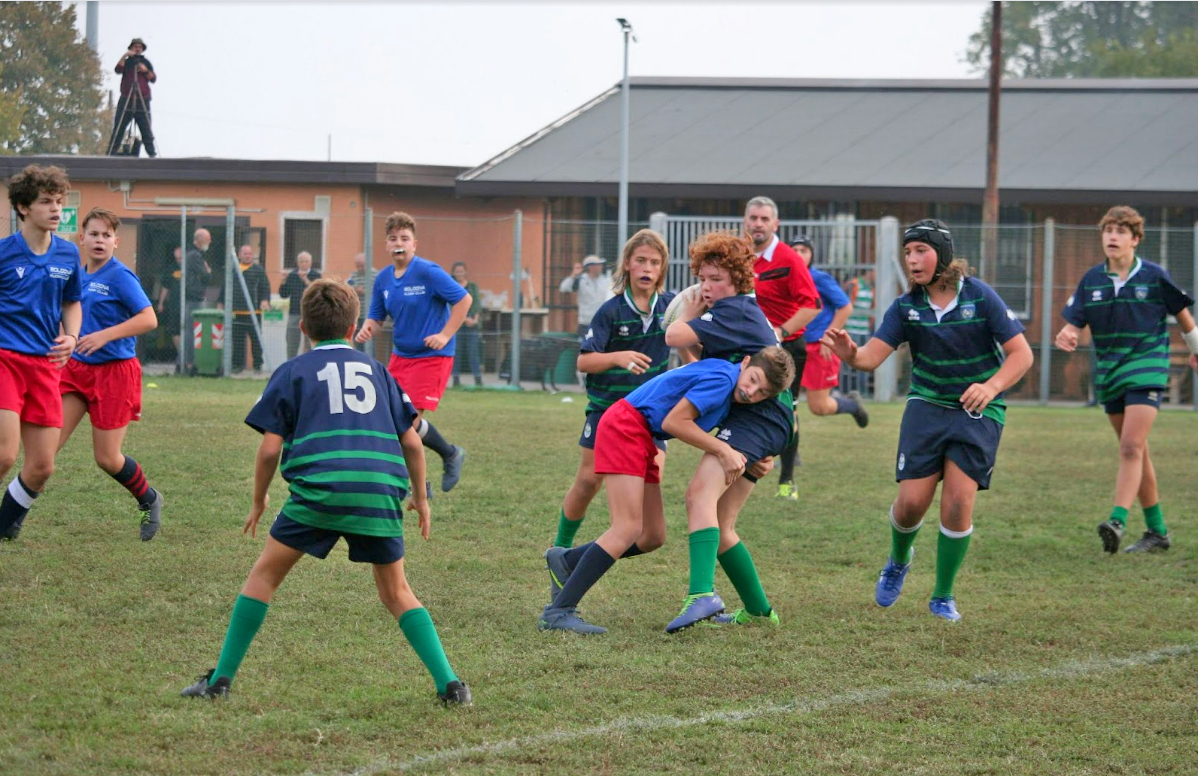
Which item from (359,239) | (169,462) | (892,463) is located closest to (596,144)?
(359,239)

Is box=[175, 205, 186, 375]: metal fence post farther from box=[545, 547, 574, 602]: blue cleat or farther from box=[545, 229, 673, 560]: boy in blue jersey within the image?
box=[545, 547, 574, 602]: blue cleat

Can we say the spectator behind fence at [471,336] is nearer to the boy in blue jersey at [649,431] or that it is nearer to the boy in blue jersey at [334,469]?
the boy in blue jersey at [649,431]

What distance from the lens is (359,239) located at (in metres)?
23.5

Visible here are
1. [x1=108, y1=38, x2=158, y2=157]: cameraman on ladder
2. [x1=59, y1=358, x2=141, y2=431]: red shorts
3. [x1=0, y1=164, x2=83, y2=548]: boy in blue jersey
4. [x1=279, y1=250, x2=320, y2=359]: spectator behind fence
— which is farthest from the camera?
[x1=108, y1=38, x2=158, y2=157]: cameraman on ladder

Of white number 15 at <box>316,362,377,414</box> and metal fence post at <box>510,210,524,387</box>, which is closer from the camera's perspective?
white number 15 at <box>316,362,377,414</box>

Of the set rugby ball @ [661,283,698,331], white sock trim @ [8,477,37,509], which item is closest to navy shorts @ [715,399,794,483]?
rugby ball @ [661,283,698,331]

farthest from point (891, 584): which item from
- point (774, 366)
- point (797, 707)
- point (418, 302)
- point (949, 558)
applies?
point (418, 302)

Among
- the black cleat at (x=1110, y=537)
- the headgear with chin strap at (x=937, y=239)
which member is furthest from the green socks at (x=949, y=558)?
the black cleat at (x=1110, y=537)

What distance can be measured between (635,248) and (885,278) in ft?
44.0

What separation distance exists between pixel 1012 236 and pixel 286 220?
1226cm

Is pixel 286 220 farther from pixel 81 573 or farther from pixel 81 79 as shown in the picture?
pixel 81 573

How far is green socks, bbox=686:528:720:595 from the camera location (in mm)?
5777

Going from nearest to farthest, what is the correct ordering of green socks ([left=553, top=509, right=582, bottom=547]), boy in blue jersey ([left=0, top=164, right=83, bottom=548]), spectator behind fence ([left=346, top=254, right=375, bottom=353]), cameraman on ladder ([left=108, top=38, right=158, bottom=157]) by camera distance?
boy in blue jersey ([left=0, top=164, right=83, bottom=548]) < green socks ([left=553, top=509, right=582, bottom=547]) < spectator behind fence ([left=346, top=254, right=375, bottom=353]) < cameraman on ladder ([left=108, top=38, right=158, bottom=157])

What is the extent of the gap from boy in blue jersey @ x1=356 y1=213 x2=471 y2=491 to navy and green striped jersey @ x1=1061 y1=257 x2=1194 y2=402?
4123 mm
